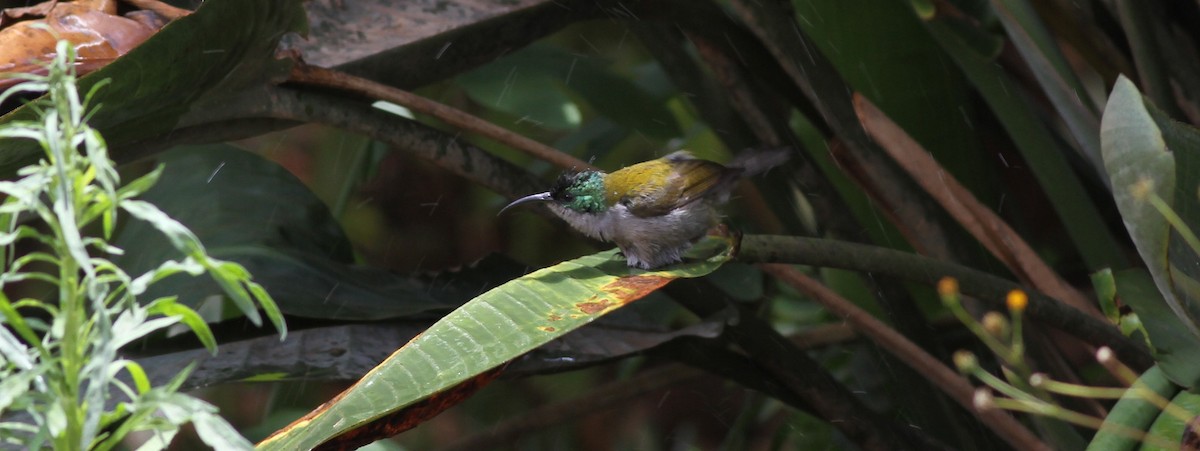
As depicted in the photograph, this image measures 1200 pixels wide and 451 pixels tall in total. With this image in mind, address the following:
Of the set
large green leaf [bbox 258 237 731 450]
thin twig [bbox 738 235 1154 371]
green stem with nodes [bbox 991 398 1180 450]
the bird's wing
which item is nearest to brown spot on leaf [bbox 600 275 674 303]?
large green leaf [bbox 258 237 731 450]

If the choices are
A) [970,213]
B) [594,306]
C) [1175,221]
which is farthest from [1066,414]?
[970,213]

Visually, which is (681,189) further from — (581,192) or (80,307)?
(80,307)

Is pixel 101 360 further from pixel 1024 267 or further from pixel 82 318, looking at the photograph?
pixel 1024 267

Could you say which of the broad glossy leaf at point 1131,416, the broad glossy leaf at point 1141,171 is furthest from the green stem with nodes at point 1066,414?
the broad glossy leaf at point 1141,171

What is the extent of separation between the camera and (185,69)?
1.43m

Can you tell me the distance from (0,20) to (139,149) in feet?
0.90

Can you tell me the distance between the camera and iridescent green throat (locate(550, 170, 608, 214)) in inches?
70.6

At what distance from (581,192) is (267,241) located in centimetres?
49

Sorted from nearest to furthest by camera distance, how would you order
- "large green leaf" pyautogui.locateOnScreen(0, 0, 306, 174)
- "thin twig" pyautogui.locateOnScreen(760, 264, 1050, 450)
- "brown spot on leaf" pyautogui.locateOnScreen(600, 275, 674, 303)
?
"brown spot on leaf" pyautogui.locateOnScreen(600, 275, 674, 303) → "large green leaf" pyautogui.locateOnScreen(0, 0, 306, 174) → "thin twig" pyautogui.locateOnScreen(760, 264, 1050, 450)

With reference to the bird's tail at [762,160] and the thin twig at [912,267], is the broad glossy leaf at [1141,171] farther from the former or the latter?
the bird's tail at [762,160]

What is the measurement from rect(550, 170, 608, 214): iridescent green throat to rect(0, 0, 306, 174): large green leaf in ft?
1.43

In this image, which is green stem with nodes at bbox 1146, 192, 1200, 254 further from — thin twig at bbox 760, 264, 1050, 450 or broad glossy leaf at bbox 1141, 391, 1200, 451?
thin twig at bbox 760, 264, 1050, 450

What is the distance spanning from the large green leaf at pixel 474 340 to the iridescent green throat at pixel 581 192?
1.64ft

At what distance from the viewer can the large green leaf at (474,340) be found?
3.16 ft
